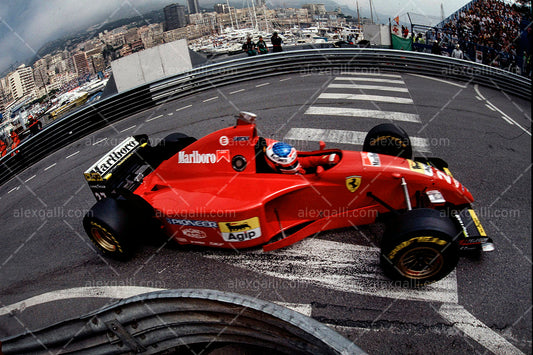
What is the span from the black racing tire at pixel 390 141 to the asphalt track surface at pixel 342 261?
1.44m

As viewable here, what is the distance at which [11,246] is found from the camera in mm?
7145

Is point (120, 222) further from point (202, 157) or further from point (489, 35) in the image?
point (489, 35)

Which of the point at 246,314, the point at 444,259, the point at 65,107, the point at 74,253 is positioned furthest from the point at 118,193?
the point at 65,107

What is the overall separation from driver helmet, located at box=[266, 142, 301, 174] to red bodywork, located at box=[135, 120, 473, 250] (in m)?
0.14

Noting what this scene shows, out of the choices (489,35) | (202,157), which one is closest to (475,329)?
(202,157)

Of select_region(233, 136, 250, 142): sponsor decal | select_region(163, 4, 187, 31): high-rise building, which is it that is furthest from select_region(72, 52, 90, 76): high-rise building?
select_region(233, 136, 250, 142): sponsor decal

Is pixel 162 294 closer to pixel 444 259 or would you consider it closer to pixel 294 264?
pixel 294 264

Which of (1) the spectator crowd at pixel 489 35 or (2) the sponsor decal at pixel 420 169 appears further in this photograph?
(1) the spectator crowd at pixel 489 35

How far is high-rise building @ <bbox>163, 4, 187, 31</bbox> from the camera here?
15600 millimetres

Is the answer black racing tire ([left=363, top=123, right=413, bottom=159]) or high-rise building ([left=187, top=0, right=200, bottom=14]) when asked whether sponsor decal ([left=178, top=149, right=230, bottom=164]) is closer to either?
black racing tire ([left=363, top=123, right=413, bottom=159])

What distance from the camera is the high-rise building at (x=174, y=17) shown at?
15.6 meters

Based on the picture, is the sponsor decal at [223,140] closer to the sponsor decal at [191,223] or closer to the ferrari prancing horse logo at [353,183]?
the sponsor decal at [191,223]

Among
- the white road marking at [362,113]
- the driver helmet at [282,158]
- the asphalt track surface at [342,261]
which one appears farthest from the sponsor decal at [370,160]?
the white road marking at [362,113]

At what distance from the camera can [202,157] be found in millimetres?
6094
